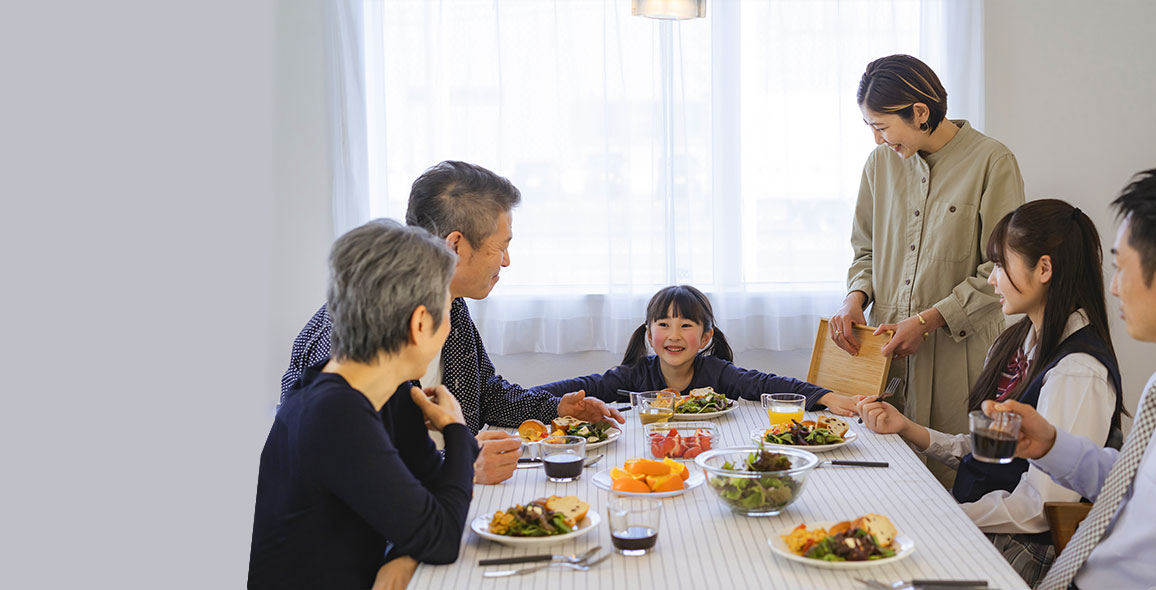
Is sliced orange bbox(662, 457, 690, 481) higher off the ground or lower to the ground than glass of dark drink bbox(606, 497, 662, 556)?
lower

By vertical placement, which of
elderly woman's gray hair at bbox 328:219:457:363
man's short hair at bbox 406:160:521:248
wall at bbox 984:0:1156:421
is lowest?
elderly woman's gray hair at bbox 328:219:457:363

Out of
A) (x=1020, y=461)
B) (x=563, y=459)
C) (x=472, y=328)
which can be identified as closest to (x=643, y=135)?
(x=472, y=328)

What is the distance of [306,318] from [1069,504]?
3.21 meters

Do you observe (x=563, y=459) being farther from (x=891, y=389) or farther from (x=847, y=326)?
(x=891, y=389)

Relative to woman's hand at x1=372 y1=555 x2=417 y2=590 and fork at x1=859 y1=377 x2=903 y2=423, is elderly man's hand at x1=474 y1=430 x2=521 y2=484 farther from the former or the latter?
fork at x1=859 y1=377 x2=903 y2=423

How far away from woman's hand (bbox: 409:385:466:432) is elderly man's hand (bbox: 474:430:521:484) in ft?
0.46

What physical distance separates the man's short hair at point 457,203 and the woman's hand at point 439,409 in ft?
1.71

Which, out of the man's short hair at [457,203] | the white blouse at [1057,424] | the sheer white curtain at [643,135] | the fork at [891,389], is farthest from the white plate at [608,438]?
the sheer white curtain at [643,135]

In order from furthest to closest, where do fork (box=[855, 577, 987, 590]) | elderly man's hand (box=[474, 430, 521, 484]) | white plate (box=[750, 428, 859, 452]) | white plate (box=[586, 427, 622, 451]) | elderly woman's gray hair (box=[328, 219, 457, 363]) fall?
white plate (box=[586, 427, 622, 451]), white plate (box=[750, 428, 859, 452]), elderly man's hand (box=[474, 430, 521, 484]), elderly woman's gray hair (box=[328, 219, 457, 363]), fork (box=[855, 577, 987, 590])

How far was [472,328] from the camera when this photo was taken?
263 cm

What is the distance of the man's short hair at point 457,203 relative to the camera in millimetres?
2305

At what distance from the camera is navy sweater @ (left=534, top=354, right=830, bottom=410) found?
297 centimetres

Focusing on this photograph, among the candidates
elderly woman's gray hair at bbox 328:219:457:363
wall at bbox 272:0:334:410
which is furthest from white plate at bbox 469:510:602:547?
wall at bbox 272:0:334:410

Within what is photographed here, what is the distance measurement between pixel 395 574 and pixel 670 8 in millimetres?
1761
